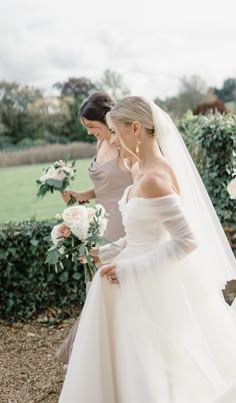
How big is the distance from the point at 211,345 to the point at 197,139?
3369 mm

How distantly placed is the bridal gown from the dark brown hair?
3.36ft

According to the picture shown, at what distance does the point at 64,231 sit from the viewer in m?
2.61

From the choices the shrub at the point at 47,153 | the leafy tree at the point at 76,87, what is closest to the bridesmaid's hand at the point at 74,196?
the shrub at the point at 47,153

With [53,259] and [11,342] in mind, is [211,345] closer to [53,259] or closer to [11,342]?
[53,259]

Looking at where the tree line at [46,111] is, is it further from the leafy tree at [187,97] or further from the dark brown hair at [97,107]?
the dark brown hair at [97,107]

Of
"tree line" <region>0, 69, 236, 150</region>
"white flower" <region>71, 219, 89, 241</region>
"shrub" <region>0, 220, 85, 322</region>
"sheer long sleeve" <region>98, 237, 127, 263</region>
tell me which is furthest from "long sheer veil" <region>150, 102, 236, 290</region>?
"tree line" <region>0, 69, 236, 150</region>

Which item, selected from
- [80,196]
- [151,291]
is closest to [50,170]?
[80,196]

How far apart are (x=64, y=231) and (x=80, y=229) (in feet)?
0.25

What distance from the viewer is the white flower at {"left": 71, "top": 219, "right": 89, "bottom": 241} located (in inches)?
102

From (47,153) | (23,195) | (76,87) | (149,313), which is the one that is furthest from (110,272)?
(76,87)

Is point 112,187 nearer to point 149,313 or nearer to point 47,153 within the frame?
point 149,313

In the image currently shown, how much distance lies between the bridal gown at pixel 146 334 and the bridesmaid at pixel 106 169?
883 mm

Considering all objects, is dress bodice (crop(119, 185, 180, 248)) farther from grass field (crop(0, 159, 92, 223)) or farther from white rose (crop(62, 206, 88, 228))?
grass field (crop(0, 159, 92, 223))

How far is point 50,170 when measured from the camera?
11.6ft
